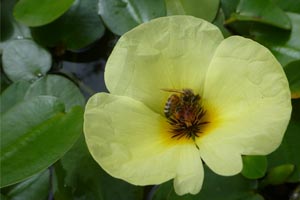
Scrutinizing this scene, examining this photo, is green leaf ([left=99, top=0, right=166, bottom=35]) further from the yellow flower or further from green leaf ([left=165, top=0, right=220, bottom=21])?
the yellow flower

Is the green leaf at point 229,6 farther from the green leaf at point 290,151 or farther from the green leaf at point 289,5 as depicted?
the green leaf at point 290,151

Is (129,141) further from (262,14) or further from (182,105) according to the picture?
(262,14)

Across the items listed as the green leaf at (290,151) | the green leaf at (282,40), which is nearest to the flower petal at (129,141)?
the green leaf at (290,151)

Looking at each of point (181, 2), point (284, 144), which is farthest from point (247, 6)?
point (284, 144)

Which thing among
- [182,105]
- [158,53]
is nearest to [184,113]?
[182,105]

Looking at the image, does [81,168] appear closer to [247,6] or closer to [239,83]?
[239,83]

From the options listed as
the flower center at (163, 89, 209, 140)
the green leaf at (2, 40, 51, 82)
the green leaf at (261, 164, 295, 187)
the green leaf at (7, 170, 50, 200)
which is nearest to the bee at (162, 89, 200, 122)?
the flower center at (163, 89, 209, 140)
